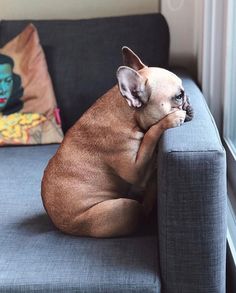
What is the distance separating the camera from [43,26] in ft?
7.40

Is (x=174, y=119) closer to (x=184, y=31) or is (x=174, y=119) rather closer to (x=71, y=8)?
(x=184, y=31)

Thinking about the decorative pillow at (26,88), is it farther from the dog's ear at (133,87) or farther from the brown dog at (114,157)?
the dog's ear at (133,87)

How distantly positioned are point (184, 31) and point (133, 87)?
107 centimetres

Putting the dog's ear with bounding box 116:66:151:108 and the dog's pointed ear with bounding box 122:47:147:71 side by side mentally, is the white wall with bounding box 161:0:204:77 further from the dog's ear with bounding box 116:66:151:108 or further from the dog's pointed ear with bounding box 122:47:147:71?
the dog's ear with bounding box 116:66:151:108

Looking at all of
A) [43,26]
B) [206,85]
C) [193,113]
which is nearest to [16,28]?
[43,26]

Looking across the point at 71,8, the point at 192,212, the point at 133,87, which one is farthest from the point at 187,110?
the point at 71,8

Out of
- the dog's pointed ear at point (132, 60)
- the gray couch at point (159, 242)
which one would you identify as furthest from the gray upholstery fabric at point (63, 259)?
the dog's pointed ear at point (132, 60)

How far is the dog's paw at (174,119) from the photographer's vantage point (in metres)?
1.36

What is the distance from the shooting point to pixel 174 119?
137 centimetres

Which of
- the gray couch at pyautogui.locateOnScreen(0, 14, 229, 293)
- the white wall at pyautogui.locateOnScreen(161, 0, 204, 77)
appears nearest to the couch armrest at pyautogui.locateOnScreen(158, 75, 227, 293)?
the gray couch at pyautogui.locateOnScreen(0, 14, 229, 293)

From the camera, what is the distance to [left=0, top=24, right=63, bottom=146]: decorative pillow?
A: 84.9 inches

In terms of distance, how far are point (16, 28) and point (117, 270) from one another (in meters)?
1.37

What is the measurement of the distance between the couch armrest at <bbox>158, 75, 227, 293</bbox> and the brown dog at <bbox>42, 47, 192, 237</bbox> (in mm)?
138

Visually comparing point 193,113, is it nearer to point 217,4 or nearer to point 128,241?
point 128,241
